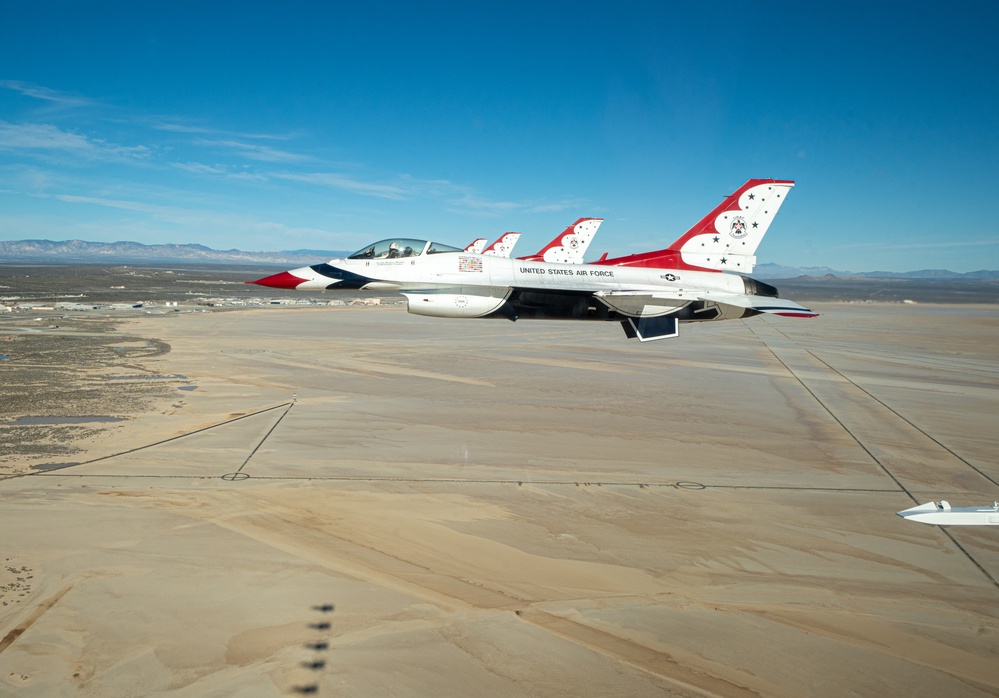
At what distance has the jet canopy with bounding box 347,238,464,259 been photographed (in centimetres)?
1692

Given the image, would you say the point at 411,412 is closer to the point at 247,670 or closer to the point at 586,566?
the point at 586,566

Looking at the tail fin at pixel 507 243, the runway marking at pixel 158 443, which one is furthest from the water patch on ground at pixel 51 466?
the tail fin at pixel 507 243

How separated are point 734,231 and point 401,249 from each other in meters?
10.1

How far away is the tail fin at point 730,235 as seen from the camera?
17.9 meters

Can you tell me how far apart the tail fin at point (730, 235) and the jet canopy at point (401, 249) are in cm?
535

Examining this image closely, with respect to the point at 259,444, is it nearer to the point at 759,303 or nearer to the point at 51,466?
the point at 51,466

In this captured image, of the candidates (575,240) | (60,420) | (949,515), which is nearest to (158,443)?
(60,420)

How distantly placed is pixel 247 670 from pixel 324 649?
2.66 feet

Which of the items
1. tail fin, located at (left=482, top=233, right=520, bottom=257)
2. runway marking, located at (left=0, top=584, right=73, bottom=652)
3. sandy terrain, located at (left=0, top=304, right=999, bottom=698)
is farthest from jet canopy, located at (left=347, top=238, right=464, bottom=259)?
tail fin, located at (left=482, top=233, right=520, bottom=257)

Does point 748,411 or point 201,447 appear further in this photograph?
point 748,411

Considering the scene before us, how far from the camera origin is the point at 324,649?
6730 mm

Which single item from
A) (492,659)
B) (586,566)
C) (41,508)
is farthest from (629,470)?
(41,508)

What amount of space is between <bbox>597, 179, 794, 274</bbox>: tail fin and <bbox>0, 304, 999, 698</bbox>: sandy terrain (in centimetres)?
431

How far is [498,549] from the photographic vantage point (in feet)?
29.7
